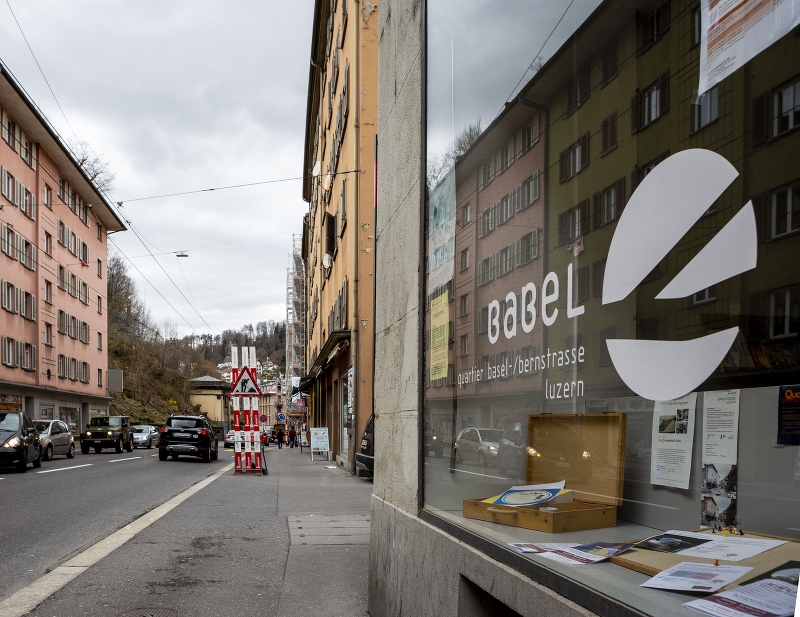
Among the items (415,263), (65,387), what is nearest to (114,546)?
(415,263)

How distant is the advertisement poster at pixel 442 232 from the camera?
425 centimetres

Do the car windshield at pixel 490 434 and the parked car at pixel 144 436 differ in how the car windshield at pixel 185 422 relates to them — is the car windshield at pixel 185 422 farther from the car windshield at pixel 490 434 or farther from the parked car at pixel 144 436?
the car windshield at pixel 490 434

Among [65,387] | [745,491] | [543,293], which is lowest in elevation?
[65,387]

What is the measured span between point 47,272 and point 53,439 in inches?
776

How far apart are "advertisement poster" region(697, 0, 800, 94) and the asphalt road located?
5.75 metres

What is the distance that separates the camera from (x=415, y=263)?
4660 millimetres

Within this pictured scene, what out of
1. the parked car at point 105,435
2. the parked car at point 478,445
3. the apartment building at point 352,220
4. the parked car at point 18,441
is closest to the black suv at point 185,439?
the apartment building at point 352,220

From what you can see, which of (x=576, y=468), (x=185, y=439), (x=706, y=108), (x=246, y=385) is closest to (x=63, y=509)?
(x=246, y=385)

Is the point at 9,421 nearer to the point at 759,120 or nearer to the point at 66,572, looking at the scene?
the point at 66,572

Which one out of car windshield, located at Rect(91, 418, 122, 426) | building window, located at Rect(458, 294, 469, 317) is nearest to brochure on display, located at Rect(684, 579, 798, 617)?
building window, located at Rect(458, 294, 469, 317)

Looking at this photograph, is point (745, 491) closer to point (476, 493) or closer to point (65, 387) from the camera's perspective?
point (476, 493)

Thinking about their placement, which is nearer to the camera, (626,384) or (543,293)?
(626,384)

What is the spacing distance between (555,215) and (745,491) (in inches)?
51.9

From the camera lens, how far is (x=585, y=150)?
10.1 feet
